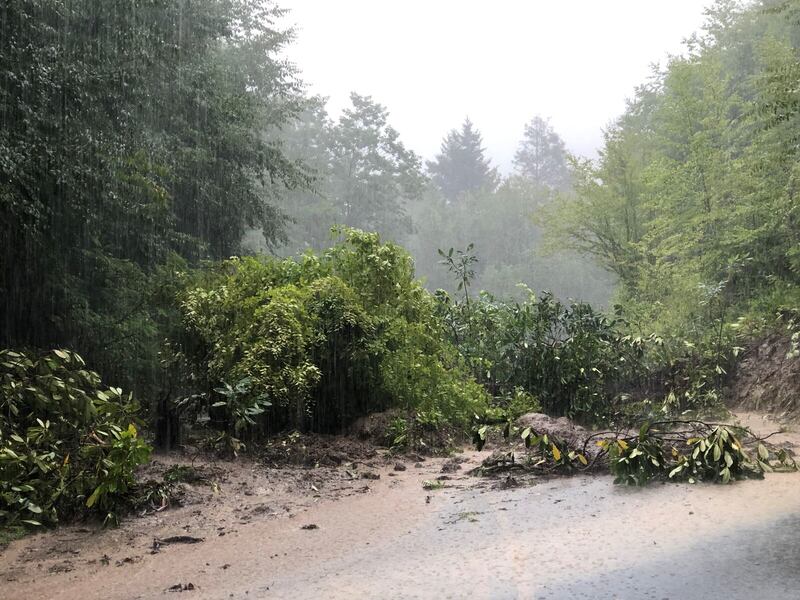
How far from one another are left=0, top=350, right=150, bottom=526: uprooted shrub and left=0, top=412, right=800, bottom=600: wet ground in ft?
1.10

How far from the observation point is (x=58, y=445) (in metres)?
6.05

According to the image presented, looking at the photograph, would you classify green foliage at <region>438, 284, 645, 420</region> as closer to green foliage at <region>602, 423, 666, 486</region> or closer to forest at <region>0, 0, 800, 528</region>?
forest at <region>0, 0, 800, 528</region>

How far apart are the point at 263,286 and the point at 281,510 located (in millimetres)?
3635

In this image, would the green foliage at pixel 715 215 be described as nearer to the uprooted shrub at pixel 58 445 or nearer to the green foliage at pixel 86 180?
the uprooted shrub at pixel 58 445

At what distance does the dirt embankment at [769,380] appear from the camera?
9.21 m

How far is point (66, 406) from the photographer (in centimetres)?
609

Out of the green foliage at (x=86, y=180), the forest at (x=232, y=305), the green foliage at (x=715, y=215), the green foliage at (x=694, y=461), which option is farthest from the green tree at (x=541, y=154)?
the green foliage at (x=694, y=461)

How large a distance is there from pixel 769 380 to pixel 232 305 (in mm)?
7510

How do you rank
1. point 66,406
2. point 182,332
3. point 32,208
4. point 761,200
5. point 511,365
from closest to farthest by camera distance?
point 66,406 < point 32,208 < point 182,332 < point 511,365 < point 761,200

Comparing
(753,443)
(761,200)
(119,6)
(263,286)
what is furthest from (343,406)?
(761,200)

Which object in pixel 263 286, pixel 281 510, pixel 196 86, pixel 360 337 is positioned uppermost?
pixel 196 86

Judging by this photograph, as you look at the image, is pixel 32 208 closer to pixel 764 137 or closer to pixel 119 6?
pixel 119 6

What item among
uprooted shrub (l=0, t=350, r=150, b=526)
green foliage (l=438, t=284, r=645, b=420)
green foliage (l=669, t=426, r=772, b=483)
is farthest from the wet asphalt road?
green foliage (l=438, t=284, r=645, b=420)

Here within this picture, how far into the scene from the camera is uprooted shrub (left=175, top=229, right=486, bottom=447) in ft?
24.7
